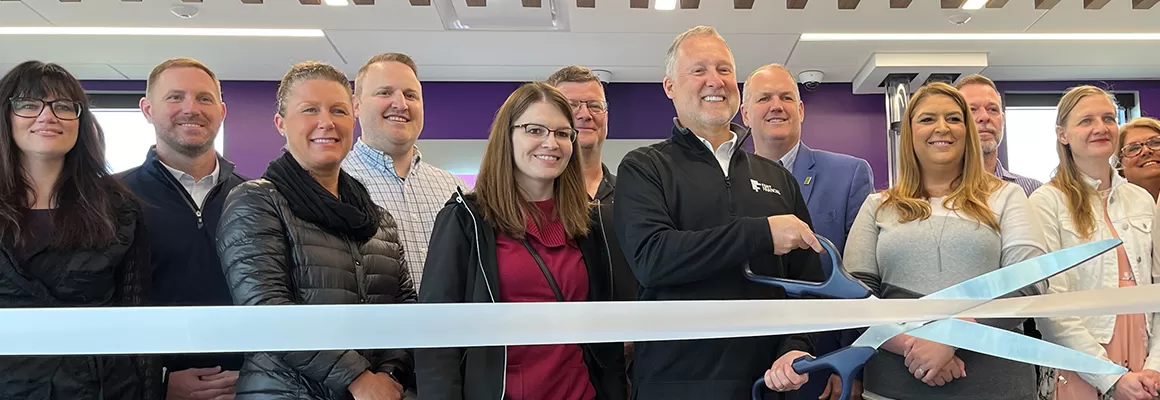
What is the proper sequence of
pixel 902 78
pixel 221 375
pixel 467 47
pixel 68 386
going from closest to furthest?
pixel 68 386 < pixel 221 375 < pixel 467 47 < pixel 902 78

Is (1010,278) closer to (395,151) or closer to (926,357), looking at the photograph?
(926,357)

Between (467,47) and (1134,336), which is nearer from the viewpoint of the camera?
(1134,336)

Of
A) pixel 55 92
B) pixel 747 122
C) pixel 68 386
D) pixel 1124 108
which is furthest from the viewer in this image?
pixel 1124 108

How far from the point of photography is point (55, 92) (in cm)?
172

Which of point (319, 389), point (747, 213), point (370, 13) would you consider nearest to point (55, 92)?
point (319, 389)

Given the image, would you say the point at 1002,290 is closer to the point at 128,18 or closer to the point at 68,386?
the point at 68,386

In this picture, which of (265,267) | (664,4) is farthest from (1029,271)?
(664,4)

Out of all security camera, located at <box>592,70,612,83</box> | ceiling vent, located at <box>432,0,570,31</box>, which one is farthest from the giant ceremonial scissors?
security camera, located at <box>592,70,612,83</box>

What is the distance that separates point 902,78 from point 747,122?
3062 mm

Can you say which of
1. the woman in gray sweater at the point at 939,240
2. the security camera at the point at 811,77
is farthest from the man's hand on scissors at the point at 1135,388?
the security camera at the point at 811,77

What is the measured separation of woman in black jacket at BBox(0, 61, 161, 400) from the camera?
153 cm

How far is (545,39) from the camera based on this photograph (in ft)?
15.1

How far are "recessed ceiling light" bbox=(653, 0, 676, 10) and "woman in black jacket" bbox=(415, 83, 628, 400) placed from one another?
7.86 feet

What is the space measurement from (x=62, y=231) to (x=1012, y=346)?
1803mm
